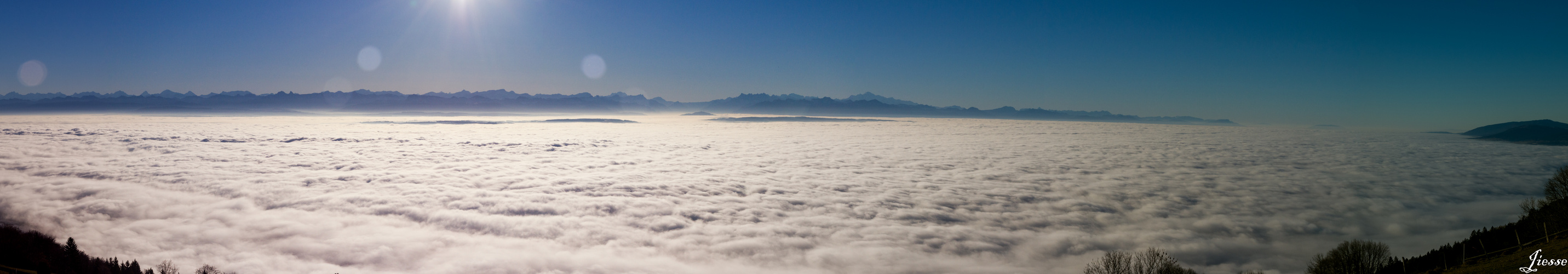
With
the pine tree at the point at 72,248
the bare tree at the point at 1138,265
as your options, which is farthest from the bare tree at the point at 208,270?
the bare tree at the point at 1138,265

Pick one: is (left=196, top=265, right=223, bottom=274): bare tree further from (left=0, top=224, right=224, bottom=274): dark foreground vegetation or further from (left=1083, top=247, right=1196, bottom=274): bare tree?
(left=1083, top=247, right=1196, bottom=274): bare tree

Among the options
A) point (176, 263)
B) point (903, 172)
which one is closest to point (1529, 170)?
point (903, 172)

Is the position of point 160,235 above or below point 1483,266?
below

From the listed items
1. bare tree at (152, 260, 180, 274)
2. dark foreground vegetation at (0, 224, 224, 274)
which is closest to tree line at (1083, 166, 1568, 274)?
dark foreground vegetation at (0, 224, 224, 274)

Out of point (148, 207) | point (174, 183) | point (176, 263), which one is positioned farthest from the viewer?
point (174, 183)

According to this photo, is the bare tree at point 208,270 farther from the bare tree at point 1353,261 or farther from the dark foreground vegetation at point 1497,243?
the dark foreground vegetation at point 1497,243

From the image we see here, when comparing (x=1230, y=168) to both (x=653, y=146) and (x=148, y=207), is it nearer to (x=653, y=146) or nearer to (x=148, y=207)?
(x=653, y=146)

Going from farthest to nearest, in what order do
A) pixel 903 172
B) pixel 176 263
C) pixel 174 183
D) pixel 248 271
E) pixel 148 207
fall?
pixel 903 172
pixel 174 183
pixel 148 207
pixel 176 263
pixel 248 271
